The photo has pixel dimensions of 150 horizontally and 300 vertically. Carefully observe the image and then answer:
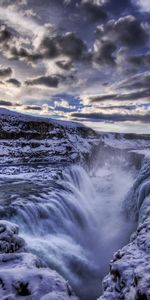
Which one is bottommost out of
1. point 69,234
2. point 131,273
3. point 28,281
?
point 69,234

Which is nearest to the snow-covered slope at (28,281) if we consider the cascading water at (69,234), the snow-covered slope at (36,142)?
the cascading water at (69,234)

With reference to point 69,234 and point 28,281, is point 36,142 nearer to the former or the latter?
point 69,234

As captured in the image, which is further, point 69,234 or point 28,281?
point 69,234

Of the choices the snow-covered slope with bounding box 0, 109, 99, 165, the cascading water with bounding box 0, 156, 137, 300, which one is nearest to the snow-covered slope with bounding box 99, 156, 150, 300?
the cascading water with bounding box 0, 156, 137, 300

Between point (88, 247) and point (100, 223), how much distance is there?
401 cm

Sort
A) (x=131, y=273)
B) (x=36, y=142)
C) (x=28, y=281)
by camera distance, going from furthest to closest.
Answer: (x=36, y=142) → (x=28, y=281) → (x=131, y=273)

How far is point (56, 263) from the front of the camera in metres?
9.22

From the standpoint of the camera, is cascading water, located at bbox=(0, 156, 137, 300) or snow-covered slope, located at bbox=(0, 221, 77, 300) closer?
snow-covered slope, located at bbox=(0, 221, 77, 300)

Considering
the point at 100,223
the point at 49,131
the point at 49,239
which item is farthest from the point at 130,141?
the point at 49,239

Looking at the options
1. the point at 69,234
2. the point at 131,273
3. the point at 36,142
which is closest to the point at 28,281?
the point at 131,273

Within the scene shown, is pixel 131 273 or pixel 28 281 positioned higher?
pixel 131 273

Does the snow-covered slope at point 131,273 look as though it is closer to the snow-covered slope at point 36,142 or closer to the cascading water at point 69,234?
the cascading water at point 69,234

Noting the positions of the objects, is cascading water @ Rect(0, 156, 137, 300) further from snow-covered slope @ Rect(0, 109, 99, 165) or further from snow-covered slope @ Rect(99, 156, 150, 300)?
snow-covered slope @ Rect(0, 109, 99, 165)

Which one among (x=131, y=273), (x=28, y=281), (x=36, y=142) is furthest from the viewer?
(x=36, y=142)
